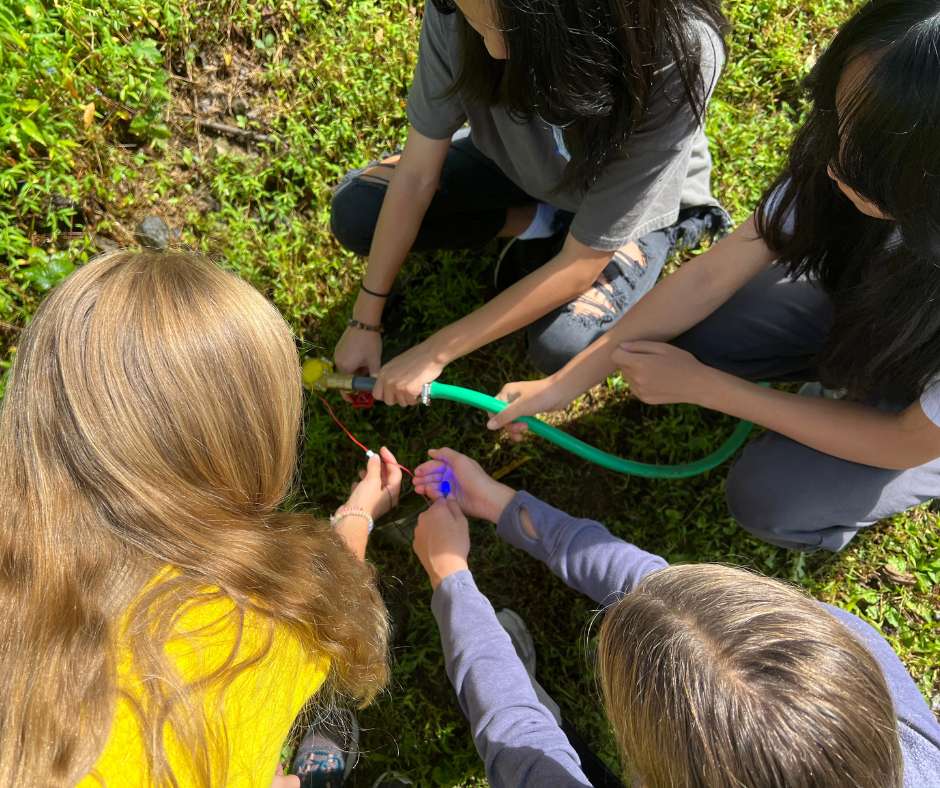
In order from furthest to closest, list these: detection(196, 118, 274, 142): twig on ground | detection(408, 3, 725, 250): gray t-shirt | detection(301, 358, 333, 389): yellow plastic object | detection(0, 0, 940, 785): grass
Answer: detection(196, 118, 274, 142): twig on ground, detection(0, 0, 940, 785): grass, detection(301, 358, 333, 389): yellow plastic object, detection(408, 3, 725, 250): gray t-shirt

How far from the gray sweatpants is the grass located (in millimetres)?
381

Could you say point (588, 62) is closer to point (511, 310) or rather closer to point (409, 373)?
point (511, 310)

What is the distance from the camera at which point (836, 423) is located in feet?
5.86

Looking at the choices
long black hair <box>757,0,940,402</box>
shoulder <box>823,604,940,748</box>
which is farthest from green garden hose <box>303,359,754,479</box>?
shoulder <box>823,604,940,748</box>

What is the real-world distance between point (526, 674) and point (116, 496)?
989 millimetres

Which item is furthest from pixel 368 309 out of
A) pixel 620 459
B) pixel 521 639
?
pixel 521 639

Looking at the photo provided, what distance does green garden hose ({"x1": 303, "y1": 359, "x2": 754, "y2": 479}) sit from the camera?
216 centimetres

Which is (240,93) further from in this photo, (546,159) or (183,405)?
(183,405)

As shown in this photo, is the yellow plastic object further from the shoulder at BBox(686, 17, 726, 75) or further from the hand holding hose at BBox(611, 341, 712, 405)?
the shoulder at BBox(686, 17, 726, 75)

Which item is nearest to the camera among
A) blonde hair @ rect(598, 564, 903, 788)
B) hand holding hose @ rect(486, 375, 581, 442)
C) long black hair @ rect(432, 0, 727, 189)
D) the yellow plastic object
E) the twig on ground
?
blonde hair @ rect(598, 564, 903, 788)

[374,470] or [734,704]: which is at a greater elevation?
[734,704]

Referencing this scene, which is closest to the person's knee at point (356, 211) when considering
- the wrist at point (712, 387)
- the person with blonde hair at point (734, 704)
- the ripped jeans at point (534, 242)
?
the ripped jeans at point (534, 242)

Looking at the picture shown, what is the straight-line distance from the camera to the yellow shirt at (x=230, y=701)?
1.29m

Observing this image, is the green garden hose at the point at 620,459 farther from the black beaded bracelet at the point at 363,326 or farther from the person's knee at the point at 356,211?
the person's knee at the point at 356,211
